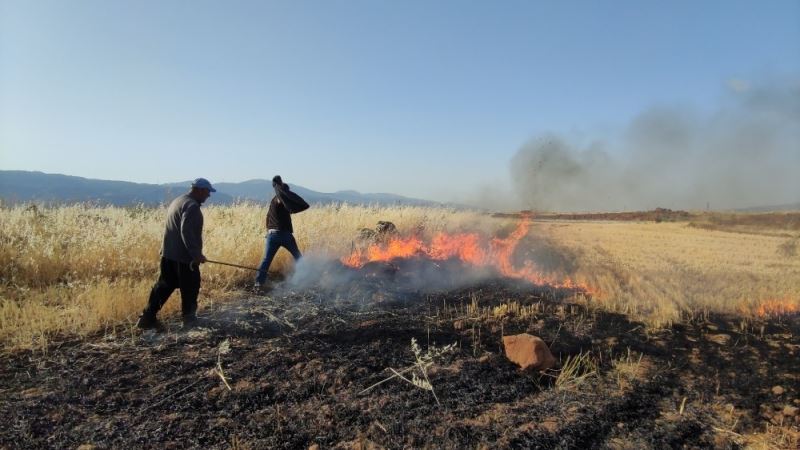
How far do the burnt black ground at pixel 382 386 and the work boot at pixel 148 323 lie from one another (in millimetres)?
121

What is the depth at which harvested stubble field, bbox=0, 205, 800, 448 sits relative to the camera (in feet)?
10.7

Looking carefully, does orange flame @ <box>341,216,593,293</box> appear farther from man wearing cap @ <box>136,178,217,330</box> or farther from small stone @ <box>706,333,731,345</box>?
man wearing cap @ <box>136,178,217,330</box>

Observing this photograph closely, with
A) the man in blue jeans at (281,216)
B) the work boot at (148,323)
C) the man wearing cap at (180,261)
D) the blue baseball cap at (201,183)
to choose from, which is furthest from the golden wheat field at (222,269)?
the blue baseball cap at (201,183)

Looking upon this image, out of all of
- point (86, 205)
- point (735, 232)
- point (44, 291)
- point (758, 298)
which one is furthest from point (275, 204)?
point (735, 232)

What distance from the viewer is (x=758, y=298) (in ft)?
22.9

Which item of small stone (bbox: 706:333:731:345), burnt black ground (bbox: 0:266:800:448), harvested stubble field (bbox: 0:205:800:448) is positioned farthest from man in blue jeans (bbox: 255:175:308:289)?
small stone (bbox: 706:333:731:345)

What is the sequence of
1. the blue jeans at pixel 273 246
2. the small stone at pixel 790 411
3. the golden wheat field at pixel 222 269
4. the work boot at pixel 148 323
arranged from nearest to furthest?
the small stone at pixel 790 411 < the work boot at pixel 148 323 < the golden wheat field at pixel 222 269 < the blue jeans at pixel 273 246

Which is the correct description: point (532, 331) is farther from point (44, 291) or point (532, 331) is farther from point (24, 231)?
point (24, 231)

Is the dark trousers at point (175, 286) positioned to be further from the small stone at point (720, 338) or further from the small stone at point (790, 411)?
the small stone at point (720, 338)

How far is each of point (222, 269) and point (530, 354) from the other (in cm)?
594

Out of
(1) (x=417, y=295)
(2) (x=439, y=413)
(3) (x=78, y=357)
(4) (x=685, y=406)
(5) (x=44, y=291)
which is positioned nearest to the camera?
(2) (x=439, y=413)

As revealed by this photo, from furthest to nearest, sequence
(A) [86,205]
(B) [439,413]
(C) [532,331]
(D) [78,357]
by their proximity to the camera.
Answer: (A) [86,205] < (C) [532,331] < (D) [78,357] < (B) [439,413]

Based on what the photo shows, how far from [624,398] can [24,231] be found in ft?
32.9

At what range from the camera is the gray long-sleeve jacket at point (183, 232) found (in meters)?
5.34
